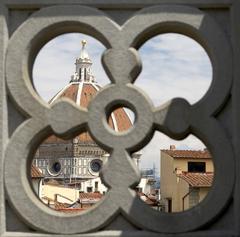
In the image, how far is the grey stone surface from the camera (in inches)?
129

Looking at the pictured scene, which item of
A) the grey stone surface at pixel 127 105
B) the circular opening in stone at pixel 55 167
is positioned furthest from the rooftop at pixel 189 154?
the circular opening in stone at pixel 55 167

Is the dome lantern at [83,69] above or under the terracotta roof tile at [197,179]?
above

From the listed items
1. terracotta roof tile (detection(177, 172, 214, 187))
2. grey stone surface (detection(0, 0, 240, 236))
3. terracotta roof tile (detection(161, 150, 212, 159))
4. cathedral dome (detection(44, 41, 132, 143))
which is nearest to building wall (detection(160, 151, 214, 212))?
terracotta roof tile (detection(161, 150, 212, 159))

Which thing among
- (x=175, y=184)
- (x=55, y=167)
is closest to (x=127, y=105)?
(x=175, y=184)

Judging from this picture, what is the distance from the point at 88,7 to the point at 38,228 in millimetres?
1216

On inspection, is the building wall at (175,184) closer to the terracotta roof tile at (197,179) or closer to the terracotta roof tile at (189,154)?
the terracotta roof tile at (189,154)

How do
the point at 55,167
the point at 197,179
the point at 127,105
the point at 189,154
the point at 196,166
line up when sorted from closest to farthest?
1. the point at 127,105
2. the point at 197,179
3. the point at 196,166
4. the point at 189,154
5. the point at 55,167

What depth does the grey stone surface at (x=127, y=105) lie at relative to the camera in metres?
3.29

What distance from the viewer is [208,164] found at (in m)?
32.6

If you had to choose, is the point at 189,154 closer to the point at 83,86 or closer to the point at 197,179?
the point at 197,179

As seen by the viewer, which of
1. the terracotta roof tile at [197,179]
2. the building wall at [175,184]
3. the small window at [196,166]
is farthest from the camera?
the small window at [196,166]

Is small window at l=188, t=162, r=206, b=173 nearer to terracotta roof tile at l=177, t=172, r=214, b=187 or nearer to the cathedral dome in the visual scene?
terracotta roof tile at l=177, t=172, r=214, b=187

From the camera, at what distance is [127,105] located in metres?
3.38

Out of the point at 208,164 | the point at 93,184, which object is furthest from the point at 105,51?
the point at 93,184
